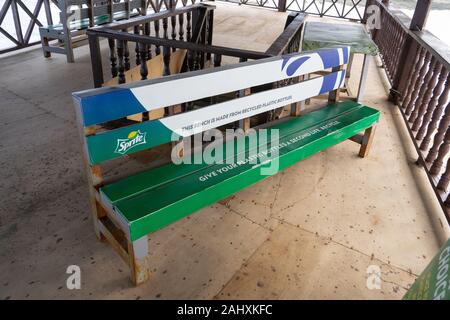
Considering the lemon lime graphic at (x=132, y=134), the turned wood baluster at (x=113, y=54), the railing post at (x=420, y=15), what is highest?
the railing post at (x=420, y=15)

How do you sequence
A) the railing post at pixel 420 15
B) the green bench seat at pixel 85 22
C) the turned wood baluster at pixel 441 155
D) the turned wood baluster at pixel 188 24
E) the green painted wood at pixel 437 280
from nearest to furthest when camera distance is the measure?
the green painted wood at pixel 437 280
the turned wood baluster at pixel 441 155
the railing post at pixel 420 15
the turned wood baluster at pixel 188 24
the green bench seat at pixel 85 22

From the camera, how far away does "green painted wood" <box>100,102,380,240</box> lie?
1619mm

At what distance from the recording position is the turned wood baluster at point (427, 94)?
311 centimetres

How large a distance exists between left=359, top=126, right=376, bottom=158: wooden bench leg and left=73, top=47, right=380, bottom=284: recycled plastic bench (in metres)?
0.31

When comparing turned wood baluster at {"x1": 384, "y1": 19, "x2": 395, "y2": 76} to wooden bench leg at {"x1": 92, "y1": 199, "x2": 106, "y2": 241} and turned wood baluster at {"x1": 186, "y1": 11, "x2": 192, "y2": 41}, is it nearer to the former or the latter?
turned wood baluster at {"x1": 186, "y1": 11, "x2": 192, "y2": 41}

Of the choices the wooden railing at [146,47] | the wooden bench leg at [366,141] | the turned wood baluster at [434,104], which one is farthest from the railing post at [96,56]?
the turned wood baluster at [434,104]

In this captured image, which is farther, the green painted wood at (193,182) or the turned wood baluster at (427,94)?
the turned wood baluster at (427,94)

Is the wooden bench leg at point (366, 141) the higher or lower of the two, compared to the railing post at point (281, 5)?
lower

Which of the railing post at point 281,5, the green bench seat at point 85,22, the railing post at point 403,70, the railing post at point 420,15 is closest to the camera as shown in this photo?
the railing post at point 420,15

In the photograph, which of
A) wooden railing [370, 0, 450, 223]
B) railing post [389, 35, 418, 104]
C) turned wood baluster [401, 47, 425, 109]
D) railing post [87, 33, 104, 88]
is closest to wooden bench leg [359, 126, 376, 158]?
wooden railing [370, 0, 450, 223]

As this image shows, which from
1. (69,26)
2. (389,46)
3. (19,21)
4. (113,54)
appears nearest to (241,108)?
(113,54)

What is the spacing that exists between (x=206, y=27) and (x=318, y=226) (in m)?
3.00

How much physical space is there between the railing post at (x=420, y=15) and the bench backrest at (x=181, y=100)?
5.83 ft

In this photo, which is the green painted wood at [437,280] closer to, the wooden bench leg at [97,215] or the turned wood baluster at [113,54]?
the wooden bench leg at [97,215]
